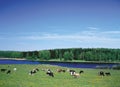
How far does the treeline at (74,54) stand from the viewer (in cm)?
4616

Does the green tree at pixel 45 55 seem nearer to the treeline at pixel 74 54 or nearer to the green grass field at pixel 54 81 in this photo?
the treeline at pixel 74 54

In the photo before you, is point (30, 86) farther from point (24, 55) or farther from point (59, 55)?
point (59, 55)

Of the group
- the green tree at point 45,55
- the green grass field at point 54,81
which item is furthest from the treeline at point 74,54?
the green grass field at point 54,81

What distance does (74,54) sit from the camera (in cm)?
5941

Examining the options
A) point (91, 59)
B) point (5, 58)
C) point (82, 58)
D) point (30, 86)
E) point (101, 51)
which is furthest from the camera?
point (82, 58)

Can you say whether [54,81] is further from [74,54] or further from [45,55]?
[74,54]

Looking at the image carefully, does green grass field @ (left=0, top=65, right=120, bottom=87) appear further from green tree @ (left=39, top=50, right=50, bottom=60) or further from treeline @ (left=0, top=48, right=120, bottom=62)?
green tree @ (left=39, top=50, right=50, bottom=60)

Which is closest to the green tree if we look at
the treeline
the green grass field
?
the treeline

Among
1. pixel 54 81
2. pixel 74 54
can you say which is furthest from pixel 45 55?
pixel 54 81

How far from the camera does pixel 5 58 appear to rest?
38.7 metres

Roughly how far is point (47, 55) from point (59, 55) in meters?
5.43

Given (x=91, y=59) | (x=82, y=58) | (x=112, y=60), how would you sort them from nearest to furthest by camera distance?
1. (x=112, y=60)
2. (x=91, y=59)
3. (x=82, y=58)

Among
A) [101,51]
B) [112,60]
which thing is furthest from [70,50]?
[112,60]

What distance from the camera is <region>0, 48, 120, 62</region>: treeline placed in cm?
4616
